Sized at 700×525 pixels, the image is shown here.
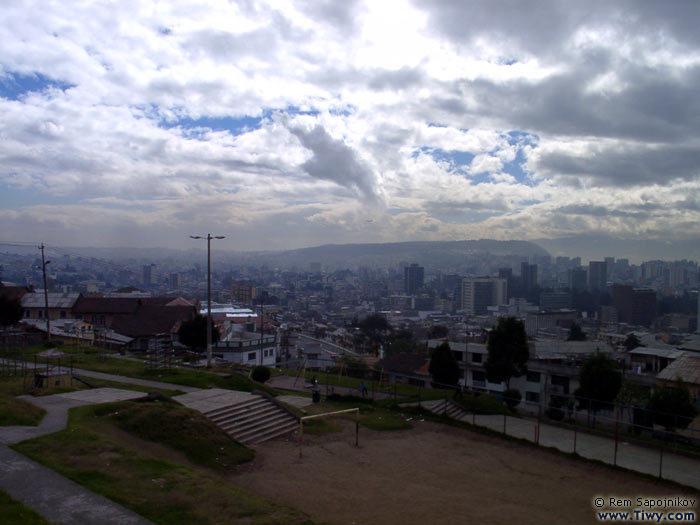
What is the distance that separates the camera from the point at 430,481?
13.6 metres

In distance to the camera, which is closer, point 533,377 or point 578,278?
point 533,377

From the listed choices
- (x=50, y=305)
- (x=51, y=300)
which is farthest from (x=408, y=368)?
(x=51, y=300)

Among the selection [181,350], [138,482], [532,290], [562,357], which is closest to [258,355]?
[181,350]

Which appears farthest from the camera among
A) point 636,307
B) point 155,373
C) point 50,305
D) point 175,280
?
point 175,280

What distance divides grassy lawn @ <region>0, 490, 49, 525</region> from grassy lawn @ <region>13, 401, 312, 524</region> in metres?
1.45

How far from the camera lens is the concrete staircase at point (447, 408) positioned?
23.1 meters

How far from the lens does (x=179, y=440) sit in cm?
1431

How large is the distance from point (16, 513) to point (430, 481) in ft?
31.6

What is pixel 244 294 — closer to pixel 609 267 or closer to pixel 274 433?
pixel 609 267

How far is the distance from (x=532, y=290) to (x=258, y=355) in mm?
112924

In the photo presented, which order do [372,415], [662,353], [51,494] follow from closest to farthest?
[51,494] < [372,415] < [662,353]

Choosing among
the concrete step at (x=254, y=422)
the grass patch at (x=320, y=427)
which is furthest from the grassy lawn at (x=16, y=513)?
the grass patch at (x=320, y=427)

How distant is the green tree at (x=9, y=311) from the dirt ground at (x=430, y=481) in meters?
29.5

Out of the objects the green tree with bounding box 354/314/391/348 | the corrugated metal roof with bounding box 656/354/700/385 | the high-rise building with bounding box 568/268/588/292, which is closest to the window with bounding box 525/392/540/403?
the corrugated metal roof with bounding box 656/354/700/385
